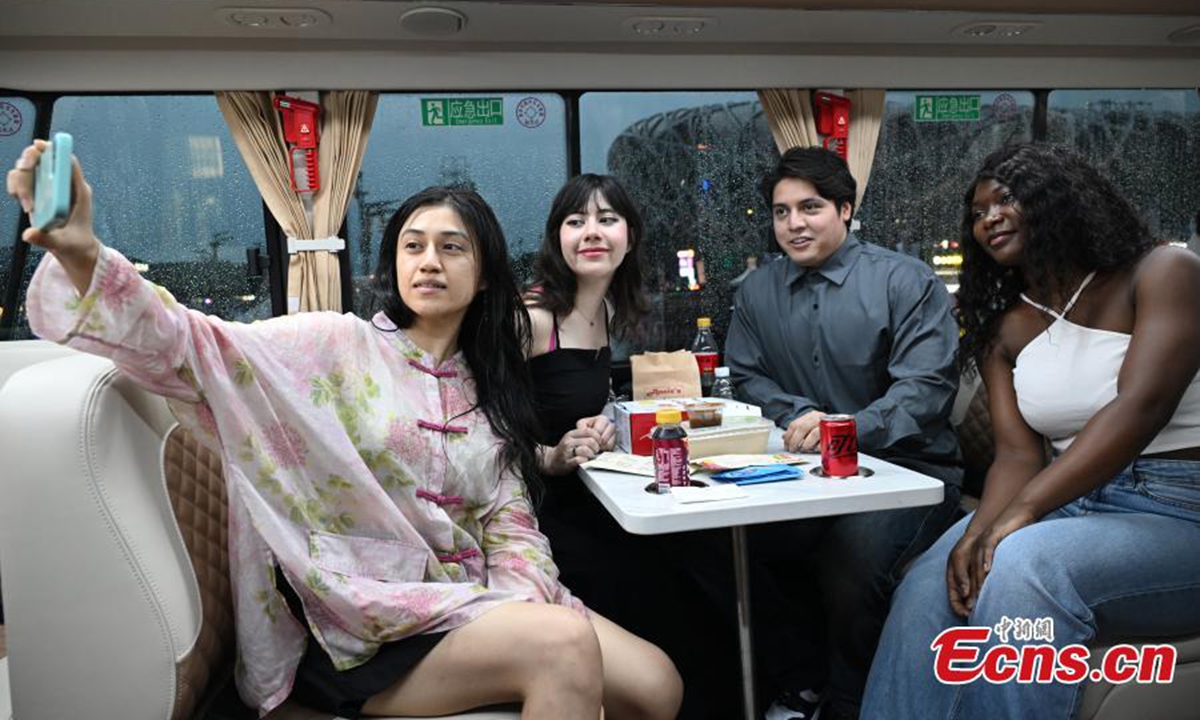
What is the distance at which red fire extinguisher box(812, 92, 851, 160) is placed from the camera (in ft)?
13.7

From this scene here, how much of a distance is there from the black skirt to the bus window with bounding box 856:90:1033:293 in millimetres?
3645

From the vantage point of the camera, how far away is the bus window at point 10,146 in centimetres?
366

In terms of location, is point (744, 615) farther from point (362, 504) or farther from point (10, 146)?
point (10, 146)

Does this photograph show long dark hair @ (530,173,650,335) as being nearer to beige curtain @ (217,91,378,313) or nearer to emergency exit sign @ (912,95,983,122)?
beige curtain @ (217,91,378,313)

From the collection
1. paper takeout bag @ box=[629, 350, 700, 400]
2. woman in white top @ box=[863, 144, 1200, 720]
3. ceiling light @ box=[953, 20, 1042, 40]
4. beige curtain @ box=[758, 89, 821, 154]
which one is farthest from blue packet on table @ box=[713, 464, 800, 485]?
ceiling light @ box=[953, 20, 1042, 40]

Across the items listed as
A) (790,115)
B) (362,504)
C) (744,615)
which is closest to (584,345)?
(744,615)

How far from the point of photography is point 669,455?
1637mm

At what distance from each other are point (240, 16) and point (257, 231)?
3.33ft

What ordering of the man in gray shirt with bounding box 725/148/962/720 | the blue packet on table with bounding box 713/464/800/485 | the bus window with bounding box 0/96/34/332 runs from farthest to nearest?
the bus window with bounding box 0/96/34/332 < the man in gray shirt with bounding box 725/148/962/720 < the blue packet on table with bounding box 713/464/800/485

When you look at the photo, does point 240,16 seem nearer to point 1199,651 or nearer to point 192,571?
point 192,571

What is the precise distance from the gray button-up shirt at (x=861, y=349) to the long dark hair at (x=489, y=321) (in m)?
0.98

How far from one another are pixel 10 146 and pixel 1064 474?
4.36 metres

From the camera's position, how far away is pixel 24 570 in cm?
125

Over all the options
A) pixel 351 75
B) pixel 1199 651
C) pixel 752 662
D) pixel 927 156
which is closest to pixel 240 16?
pixel 351 75
